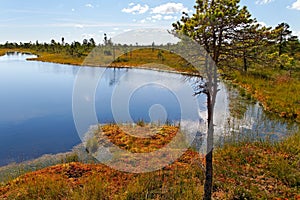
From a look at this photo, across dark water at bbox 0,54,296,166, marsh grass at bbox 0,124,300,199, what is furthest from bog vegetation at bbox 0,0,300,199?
dark water at bbox 0,54,296,166

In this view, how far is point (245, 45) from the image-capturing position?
311cm

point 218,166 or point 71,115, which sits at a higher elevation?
point 218,166

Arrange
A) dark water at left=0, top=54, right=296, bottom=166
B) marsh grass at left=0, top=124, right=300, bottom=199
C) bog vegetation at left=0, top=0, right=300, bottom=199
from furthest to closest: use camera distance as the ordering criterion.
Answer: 1. dark water at left=0, top=54, right=296, bottom=166
2. marsh grass at left=0, top=124, right=300, bottom=199
3. bog vegetation at left=0, top=0, right=300, bottom=199

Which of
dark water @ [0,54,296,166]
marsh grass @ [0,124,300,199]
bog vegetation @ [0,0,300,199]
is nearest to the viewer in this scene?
bog vegetation @ [0,0,300,199]

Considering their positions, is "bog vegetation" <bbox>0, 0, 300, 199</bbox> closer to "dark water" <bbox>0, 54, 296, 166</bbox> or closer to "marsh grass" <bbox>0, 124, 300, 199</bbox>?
"marsh grass" <bbox>0, 124, 300, 199</bbox>

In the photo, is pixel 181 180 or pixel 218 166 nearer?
pixel 181 180

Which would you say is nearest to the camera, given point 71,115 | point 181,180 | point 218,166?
point 181,180

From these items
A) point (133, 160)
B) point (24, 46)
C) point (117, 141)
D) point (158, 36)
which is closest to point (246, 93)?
point (117, 141)

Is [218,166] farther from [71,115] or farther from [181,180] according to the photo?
[71,115]

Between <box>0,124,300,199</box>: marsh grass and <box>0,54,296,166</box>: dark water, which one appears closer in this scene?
<box>0,124,300,199</box>: marsh grass

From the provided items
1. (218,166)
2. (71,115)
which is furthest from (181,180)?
(71,115)

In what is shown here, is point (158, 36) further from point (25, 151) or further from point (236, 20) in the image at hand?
point (25, 151)

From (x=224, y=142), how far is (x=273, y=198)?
3162 millimetres

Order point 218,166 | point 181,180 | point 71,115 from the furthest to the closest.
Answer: point 71,115, point 218,166, point 181,180
